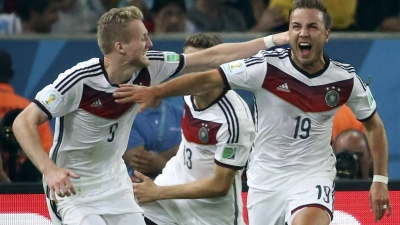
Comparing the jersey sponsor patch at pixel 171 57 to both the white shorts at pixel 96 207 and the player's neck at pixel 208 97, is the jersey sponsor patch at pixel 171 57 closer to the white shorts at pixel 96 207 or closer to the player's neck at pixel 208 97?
the player's neck at pixel 208 97

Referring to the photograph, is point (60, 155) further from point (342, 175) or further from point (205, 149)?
point (342, 175)

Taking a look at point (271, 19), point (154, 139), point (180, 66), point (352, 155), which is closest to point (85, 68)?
point (180, 66)

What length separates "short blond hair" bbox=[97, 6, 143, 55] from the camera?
5.80 metres

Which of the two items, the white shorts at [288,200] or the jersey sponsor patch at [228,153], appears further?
the jersey sponsor patch at [228,153]

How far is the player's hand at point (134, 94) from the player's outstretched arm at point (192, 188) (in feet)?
3.29

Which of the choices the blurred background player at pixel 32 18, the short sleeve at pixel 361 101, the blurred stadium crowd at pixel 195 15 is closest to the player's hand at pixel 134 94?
the short sleeve at pixel 361 101

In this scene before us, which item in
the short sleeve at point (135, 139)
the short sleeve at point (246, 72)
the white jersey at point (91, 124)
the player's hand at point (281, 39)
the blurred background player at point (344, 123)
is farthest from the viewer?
the blurred background player at point (344, 123)

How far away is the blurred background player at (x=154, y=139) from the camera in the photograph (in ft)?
25.1

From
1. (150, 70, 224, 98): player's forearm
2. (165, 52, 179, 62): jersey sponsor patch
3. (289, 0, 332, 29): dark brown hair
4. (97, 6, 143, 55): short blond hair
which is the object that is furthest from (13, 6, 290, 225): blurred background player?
(289, 0, 332, 29): dark brown hair

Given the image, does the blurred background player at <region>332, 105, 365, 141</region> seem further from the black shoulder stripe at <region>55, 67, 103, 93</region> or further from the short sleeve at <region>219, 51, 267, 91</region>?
the black shoulder stripe at <region>55, 67, 103, 93</region>

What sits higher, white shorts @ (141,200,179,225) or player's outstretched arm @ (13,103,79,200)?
player's outstretched arm @ (13,103,79,200)

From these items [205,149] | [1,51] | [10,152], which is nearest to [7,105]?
[1,51]

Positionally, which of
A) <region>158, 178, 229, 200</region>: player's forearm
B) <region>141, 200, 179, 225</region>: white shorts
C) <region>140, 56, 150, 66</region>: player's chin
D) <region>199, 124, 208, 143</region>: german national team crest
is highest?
<region>140, 56, 150, 66</region>: player's chin

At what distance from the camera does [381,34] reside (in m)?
9.27
